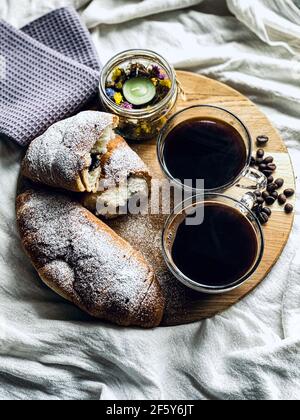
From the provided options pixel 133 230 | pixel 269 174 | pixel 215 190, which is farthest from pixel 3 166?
pixel 269 174

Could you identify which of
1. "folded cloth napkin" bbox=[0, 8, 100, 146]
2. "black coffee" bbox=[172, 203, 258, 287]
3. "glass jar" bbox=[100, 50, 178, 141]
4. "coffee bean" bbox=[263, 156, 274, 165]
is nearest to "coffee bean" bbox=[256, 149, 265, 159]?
"coffee bean" bbox=[263, 156, 274, 165]

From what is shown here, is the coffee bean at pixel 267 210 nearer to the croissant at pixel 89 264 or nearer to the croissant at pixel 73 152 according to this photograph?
the croissant at pixel 89 264

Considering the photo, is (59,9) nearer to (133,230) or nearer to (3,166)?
(3,166)

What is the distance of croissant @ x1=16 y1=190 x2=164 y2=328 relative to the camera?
88.5 inches

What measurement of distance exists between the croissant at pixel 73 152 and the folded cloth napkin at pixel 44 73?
0.37 ft

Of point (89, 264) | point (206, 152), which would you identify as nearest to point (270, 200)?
point (206, 152)

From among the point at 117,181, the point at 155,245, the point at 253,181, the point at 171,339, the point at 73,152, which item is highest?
the point at 73,152

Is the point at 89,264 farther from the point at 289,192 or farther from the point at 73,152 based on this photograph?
the point at 289,192

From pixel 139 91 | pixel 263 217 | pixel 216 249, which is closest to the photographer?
pixel 216 249

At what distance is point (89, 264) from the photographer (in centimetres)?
228

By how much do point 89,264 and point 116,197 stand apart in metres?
0.26

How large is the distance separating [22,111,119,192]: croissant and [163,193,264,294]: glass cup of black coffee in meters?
0.33
